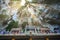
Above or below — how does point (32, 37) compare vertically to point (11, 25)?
below

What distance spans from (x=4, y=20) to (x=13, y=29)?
662mm

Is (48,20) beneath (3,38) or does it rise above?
above

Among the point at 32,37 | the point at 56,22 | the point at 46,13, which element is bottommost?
the point at 32,37

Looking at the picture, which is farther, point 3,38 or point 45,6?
point 45,6

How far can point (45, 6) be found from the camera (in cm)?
746

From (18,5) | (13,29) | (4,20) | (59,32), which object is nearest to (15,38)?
(13,29)

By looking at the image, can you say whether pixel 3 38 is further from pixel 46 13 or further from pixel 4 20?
pixel 46 13

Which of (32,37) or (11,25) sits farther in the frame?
(11,25)

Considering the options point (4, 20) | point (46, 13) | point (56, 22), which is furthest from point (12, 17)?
point (56, 22)

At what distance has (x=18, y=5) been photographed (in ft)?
24.4

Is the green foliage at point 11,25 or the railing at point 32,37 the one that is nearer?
the railing at point 32,37

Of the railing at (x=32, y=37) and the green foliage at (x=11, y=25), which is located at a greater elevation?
the green foliage at (x=11, y=25)

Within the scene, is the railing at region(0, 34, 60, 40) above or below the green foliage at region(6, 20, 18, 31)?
below

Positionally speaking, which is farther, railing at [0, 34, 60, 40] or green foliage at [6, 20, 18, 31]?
green foliage at [6, 20, 18, 31]
